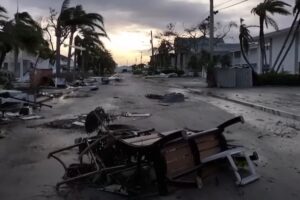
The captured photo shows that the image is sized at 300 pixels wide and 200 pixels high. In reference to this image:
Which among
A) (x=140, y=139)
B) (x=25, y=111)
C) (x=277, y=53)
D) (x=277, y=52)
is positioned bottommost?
(x=25, y=111)

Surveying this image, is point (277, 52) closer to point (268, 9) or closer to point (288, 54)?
point (288, 54)

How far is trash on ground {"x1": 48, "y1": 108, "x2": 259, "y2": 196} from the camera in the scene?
7316mm

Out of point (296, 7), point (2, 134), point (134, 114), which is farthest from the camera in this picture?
point (296, 7)

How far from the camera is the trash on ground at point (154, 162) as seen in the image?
7.32 meters

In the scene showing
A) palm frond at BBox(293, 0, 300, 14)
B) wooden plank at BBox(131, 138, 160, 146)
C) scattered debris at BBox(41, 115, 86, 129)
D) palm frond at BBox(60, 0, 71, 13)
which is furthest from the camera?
palm frond at BBox(60, 0, 71, 13)

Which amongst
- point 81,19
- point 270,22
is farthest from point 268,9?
point 81,19

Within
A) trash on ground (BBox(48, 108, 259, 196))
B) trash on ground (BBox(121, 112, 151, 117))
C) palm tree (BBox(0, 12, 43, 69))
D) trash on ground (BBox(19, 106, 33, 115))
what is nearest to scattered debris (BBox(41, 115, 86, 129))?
trash on ground (BBox(121, 112, 151, 117))

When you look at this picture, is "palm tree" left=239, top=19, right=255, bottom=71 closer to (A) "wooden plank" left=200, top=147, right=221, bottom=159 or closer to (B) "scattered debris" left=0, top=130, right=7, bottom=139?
(B) "scattered debris" left=0, top=130, right=7, bottom=139

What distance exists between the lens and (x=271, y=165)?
9.43 metres

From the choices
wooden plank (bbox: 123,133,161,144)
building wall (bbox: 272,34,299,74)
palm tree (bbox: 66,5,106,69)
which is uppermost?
palm tree (bbox: 66,5,106,69)

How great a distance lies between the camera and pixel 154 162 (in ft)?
23.6

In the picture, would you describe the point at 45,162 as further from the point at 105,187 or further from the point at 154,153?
the point at 154,153

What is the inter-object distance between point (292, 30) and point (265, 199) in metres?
43.5

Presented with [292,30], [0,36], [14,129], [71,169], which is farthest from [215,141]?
[292,30]
